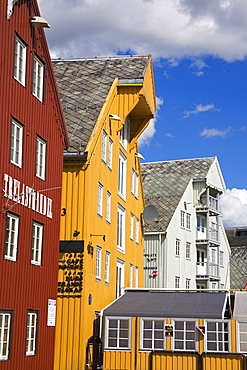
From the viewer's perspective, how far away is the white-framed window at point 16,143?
2131 cm

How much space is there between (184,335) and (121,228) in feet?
32.4

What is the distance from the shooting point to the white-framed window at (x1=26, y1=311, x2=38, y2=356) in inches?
875

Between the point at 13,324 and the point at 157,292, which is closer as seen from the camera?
the point at 13,324

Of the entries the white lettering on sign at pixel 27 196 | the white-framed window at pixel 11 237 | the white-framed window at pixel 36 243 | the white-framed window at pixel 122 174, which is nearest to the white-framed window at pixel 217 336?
the white-framed window at pixel 36 243

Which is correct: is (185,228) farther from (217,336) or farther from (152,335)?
(217,336)

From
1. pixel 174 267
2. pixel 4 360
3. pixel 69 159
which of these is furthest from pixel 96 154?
pixel 174 267

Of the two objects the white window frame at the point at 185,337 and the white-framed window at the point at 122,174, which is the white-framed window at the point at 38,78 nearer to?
the white-framed window at the point at 122,174

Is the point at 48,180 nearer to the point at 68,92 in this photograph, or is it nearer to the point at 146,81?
the point at 68,92

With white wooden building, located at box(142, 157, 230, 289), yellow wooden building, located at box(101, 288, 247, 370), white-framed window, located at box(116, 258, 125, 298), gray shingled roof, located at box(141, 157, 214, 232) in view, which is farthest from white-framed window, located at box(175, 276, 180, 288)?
yellow wooden building, located at box(101, 288, 247, 370)

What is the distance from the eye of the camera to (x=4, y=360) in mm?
20156

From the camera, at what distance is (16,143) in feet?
71.4

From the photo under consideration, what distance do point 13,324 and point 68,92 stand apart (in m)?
15.8

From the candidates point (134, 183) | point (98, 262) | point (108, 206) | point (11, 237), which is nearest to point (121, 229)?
point (108, 206)

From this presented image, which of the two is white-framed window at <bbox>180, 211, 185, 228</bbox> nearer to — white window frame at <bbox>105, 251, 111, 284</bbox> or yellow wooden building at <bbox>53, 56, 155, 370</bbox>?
yellow wooden building at <bbox>53, 56, 155, 370</bbox>
